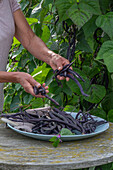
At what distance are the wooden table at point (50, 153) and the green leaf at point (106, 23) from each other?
405mm

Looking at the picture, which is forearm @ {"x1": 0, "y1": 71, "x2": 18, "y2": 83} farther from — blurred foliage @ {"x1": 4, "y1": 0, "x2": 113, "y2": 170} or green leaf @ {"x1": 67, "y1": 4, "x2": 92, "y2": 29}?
green leaf @ {"x1": 67, "y1": 4, "x2": 92, "y2": 29}

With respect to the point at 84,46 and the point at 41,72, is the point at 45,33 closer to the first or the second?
the point at 41,72

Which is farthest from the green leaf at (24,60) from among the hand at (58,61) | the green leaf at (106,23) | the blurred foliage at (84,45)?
the green leaf at (106,23)

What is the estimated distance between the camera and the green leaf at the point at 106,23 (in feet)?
3.15

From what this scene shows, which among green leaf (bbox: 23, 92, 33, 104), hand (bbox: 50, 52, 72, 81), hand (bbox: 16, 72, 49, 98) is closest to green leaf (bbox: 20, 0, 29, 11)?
green leaf (bbox: 23, 92, 33, 104)

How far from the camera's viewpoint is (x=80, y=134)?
69 cm

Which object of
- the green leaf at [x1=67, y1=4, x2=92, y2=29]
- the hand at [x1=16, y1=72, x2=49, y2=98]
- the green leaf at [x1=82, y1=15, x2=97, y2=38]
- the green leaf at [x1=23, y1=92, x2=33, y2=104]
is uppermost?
the green leaf at [x1=67, y1=4, x2=92, y2=29]

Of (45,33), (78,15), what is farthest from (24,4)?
(78,15)

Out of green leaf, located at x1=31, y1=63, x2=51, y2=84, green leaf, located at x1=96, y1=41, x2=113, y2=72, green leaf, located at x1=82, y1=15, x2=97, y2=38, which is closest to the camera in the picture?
green leaf, located at x1=96, y1=41, x2=113, y2=72

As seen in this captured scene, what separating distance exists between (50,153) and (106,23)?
1.85 ft

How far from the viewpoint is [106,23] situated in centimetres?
97

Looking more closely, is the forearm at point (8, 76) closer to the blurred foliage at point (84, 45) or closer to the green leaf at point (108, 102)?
the blurred foliage at point (84, 45)

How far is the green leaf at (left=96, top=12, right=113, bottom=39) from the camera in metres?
0.96

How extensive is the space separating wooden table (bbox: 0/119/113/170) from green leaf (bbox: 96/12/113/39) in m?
0.40
